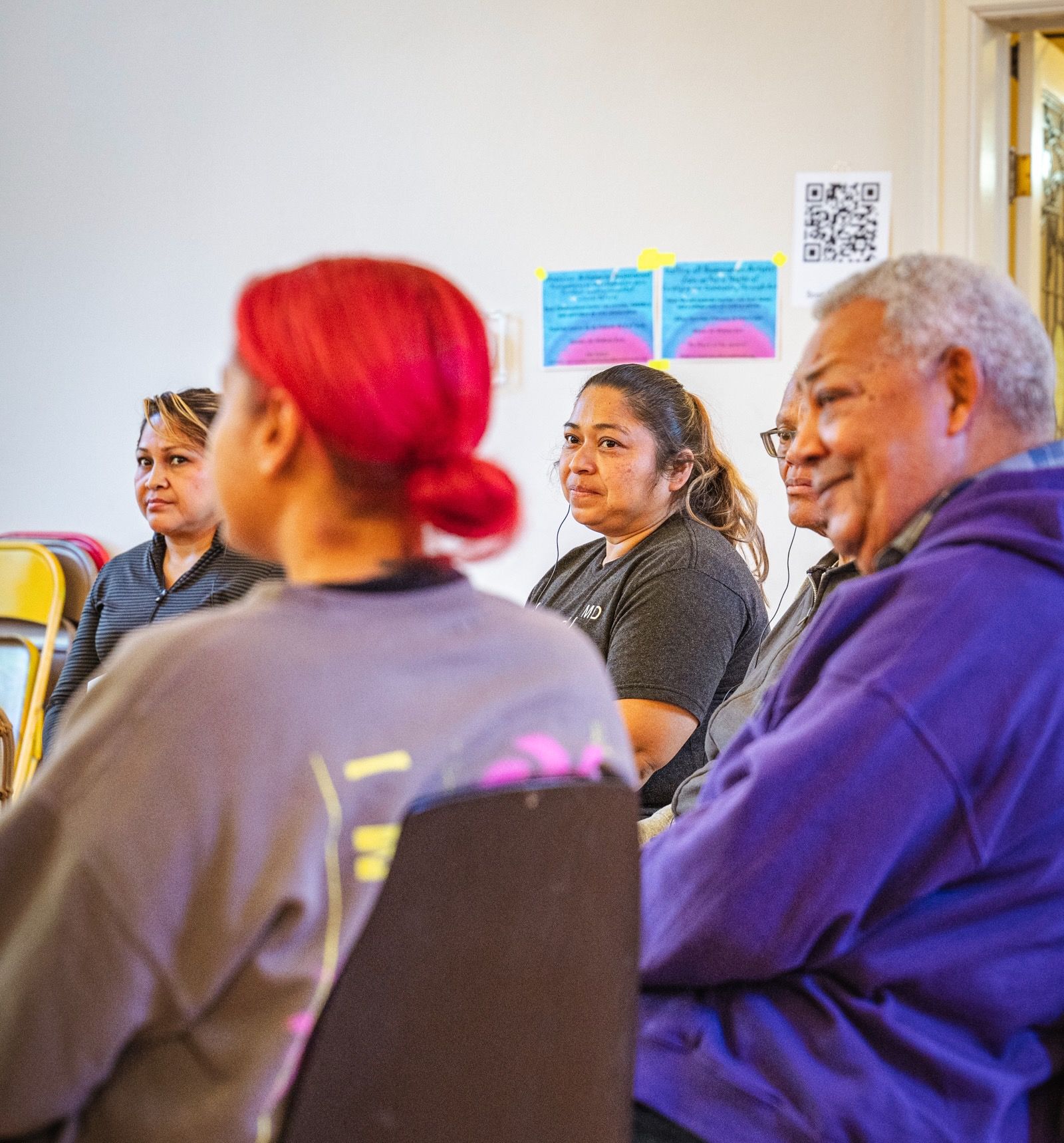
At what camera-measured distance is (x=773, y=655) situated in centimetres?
170

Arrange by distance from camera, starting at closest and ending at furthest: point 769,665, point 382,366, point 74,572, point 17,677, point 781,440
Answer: point 382,366, point 769,665, point 781,440, point 17,677, point 74,572

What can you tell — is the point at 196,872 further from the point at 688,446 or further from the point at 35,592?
the point at 35,592

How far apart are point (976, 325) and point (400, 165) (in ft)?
7.06

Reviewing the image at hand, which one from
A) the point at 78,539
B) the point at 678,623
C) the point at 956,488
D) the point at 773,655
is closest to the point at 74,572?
the point at 78,539

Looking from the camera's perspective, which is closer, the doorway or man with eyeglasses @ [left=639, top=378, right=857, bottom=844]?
man with eyeglasses @ [left=639, top=378, right=857, bottom=844]

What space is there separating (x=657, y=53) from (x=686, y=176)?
29 centimetres

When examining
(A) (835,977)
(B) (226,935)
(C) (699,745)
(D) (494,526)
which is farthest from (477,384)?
(C) (699,745)

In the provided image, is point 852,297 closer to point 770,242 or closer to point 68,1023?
point 68,1023

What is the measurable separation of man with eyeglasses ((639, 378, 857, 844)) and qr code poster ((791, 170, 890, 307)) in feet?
3.39

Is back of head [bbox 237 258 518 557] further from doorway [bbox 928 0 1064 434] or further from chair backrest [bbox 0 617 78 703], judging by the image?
chair backrest [bbox 0 617 78 703]

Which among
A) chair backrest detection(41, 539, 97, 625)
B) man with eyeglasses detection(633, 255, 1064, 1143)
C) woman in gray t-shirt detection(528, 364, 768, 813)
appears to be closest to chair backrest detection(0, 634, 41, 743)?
chair backrest detection(41, 539, 97, 625)

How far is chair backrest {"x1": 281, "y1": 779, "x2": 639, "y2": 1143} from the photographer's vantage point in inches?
27.3

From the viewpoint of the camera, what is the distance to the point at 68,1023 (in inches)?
26.7

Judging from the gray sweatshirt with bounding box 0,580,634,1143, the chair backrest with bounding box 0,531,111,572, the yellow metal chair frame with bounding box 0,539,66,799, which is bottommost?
the yellow metal chair frame with bounding box 0,539,66,799
